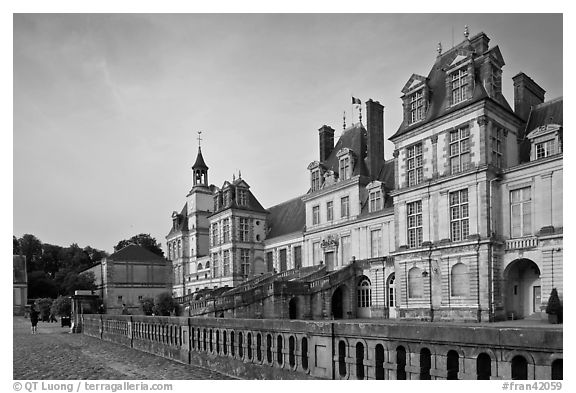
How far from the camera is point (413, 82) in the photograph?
25.9 metres

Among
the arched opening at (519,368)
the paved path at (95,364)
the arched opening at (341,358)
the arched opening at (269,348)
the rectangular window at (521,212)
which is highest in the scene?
the rectangular window at (521,212)

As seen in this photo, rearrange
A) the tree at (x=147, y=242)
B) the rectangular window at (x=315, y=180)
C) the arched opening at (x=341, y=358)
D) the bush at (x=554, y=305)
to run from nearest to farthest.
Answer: the arched opening at (x=341, y=358) → the bush at (x=554, y=305) → the rectangular window at (x=315, y=180) → the tree at (x=147, y=242)

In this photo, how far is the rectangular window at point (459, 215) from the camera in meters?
22.7

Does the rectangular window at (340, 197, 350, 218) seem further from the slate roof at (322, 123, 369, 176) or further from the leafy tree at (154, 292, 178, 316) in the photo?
the leafy tree at (154, 292, 178, 316)

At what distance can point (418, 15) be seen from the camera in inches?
406

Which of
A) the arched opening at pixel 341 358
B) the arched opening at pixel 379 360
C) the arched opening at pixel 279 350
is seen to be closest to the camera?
the arched opening at pixel 379 360

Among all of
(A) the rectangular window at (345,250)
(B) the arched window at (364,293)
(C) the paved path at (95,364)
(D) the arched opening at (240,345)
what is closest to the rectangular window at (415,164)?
(B) the arched window at (364,293)

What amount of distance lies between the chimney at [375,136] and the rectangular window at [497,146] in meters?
10.2

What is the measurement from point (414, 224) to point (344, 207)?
29.5ft

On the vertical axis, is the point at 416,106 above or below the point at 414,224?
above

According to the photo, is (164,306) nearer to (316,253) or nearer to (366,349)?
(316,253)

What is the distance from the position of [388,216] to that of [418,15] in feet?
66.8

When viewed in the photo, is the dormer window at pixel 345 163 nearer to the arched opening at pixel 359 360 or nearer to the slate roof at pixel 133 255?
the arched opening at pixel 359 360

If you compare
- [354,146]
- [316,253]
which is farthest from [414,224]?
[316,253]
